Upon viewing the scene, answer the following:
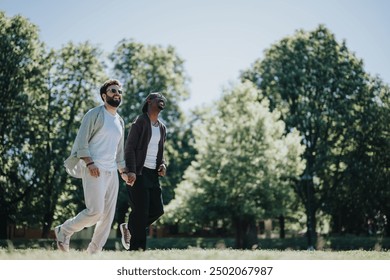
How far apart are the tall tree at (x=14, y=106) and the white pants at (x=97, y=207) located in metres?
19.6

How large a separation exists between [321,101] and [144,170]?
2451 centimetres

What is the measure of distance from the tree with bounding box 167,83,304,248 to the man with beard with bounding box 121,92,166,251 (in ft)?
49.3

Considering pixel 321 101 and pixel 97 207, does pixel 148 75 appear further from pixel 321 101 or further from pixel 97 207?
pixel 97 207

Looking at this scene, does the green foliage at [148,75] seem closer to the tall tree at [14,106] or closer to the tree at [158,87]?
the tree at [158,87]

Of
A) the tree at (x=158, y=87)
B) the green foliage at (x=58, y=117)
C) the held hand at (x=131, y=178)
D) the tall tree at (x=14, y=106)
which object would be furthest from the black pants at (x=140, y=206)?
the tree at (x=158, y=87)

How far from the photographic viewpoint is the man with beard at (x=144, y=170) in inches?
285

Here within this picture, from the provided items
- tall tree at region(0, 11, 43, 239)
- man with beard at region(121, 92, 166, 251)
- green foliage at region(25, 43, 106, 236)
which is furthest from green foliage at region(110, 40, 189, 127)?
man with beard at region(121, 92, 166, 251)

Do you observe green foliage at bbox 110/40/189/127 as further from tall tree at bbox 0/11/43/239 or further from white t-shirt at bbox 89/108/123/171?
white t-shirt at bbox 89/108/123/171

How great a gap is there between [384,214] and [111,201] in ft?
88.6

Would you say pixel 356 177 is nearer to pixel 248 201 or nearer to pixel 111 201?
pixel 248 201

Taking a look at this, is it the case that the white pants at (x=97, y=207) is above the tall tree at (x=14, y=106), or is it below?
below

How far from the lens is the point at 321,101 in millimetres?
30125

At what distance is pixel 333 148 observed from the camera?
99.6 ft
